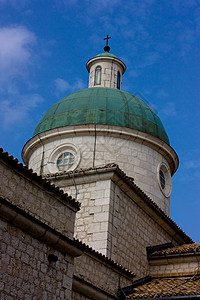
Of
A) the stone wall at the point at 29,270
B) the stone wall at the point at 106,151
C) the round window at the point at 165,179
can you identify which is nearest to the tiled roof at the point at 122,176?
the stone wall at the point at 106,151

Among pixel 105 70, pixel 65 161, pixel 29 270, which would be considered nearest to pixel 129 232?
pixel 65 161

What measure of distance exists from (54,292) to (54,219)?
1420 millimetres

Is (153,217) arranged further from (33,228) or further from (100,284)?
(33,228)

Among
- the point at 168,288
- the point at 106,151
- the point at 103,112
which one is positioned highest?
the point at 103,112

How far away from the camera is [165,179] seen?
63.1 ft

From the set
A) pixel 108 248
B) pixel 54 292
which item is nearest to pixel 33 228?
pixel 54 292

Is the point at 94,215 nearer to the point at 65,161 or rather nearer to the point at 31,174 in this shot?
the point at 65,161

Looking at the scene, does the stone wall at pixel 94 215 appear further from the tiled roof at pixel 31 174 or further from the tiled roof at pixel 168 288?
the tiled roof at pixel 31 174

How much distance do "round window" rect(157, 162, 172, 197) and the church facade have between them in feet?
0.13

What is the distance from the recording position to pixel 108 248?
13617 millimetres

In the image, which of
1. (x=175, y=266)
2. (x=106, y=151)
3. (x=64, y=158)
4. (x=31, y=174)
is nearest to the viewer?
(x=31, y=174)

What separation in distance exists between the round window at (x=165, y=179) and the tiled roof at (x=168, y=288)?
4850 mm

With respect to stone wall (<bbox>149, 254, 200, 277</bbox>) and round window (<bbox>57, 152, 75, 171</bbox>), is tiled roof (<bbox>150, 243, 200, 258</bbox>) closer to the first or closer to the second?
stone wall (<bbox>149, 254, 200, 277</bbox>)

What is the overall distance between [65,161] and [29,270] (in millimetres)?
8848
